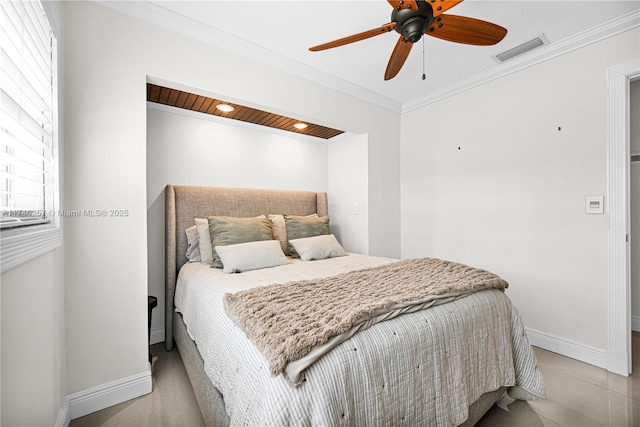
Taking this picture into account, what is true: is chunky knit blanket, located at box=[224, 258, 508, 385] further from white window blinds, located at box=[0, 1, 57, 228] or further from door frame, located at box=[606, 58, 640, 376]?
door frame, located at box=[606, 58, 640, 376]

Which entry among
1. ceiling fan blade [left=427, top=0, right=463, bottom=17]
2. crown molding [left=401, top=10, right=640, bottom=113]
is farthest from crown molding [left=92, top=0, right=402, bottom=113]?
ceiling fan blade [left=427, top=0, right=463, bottom=17]

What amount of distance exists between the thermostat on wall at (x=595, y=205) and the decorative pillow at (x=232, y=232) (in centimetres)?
272

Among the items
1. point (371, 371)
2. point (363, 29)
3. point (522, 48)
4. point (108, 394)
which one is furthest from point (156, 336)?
point (522, 48)

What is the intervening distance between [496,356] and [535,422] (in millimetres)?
499

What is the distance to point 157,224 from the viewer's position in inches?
104

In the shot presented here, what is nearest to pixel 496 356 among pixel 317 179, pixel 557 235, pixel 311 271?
pixel 311 271

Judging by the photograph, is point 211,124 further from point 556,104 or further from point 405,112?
point 556,104

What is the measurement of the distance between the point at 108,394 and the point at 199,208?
62.0 inches

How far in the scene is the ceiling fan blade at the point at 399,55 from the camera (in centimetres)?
166

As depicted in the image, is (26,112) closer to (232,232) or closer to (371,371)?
(232,232)

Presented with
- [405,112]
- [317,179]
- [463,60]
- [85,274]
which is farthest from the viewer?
[317,179]

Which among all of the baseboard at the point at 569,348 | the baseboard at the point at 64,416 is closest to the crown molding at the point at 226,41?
the baseboard at the point at 64,416

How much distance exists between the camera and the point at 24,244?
99 centimetres

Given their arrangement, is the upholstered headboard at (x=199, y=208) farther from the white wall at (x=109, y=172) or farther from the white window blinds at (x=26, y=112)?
the white window blinds at (x=26, y=112)
